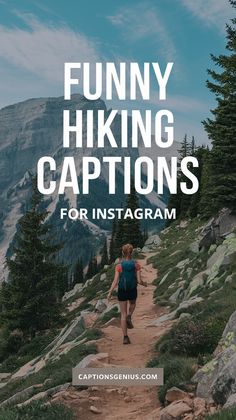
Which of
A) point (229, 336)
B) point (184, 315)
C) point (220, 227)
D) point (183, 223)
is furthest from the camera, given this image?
point (183, 223)

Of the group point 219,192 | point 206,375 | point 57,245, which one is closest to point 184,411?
point 206,375

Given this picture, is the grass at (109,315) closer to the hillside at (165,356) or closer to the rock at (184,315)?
the hillside at (165,356)

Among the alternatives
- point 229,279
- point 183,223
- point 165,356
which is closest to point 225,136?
point 229,279

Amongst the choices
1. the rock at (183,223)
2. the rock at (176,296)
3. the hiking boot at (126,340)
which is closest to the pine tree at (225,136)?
the rock at (176,296)

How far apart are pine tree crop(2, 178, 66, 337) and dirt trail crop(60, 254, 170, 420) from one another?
12.2 meters

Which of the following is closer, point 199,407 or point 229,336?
point 199,407

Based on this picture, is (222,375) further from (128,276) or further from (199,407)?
(128,276)

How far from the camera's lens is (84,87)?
3212 centimetres

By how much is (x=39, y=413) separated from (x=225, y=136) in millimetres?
23420

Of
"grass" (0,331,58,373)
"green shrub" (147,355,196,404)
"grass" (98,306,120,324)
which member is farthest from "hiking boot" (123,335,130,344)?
"grass" (0,331,58,373)

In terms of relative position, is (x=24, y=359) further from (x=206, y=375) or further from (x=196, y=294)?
(x=206, y=375)

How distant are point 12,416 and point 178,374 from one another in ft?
12.5

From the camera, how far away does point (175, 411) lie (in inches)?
355

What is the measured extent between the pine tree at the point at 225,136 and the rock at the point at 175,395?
19.6m
